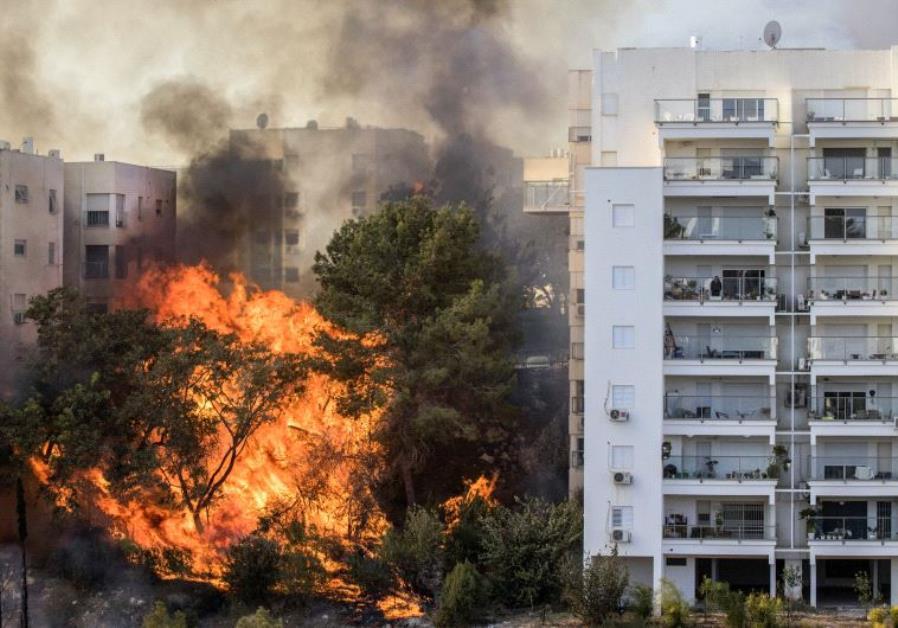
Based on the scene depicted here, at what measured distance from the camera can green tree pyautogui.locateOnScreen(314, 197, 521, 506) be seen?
213 ft

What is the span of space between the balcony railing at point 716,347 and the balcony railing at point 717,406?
1348mm

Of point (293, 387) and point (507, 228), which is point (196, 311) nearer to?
point (293, 387)

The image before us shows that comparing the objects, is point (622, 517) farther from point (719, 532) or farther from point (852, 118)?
point (852, 118)

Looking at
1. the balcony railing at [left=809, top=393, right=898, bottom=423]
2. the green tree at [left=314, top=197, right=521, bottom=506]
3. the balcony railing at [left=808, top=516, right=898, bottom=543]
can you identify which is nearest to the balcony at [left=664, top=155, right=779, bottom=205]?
the balcony railing at [left=809, top=393, right=898, bottom=423]

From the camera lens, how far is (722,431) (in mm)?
60406

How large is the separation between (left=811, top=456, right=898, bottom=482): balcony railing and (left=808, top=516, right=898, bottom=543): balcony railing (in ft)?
4.40

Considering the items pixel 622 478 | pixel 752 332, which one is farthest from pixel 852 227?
pixel 622 478

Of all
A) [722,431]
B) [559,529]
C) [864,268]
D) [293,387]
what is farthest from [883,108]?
[293,387]

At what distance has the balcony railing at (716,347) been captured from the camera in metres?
60.9

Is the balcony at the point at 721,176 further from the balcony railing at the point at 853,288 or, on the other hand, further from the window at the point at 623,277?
the balcony railing at the point at 853,288

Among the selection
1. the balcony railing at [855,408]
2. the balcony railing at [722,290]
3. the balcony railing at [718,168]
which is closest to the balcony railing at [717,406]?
the balcony railing at [855,408]

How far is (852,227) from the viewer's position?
61.4m

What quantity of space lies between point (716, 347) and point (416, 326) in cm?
1081

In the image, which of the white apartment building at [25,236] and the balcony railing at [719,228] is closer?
Result: the balcony railing at [719,228]
